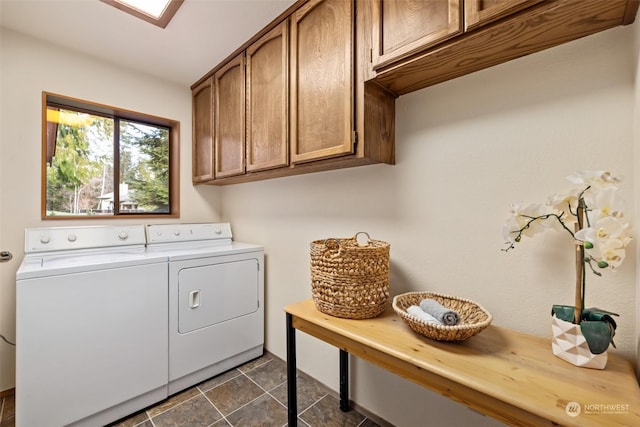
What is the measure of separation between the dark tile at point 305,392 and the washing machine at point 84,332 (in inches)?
28.9

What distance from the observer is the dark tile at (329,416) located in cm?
152

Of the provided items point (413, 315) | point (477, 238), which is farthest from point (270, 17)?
point (413, 315)

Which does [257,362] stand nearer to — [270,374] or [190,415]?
[270,374]

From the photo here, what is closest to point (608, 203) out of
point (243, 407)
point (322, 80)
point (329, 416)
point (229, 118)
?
point (322, 80)

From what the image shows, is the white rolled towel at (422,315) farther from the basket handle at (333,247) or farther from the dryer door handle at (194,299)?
the dryer door handle at (194,299)

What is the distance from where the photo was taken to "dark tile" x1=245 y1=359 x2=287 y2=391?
187cm

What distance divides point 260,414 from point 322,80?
1940 mm

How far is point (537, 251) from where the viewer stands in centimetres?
104

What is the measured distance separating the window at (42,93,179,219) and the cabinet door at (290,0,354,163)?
1569mm

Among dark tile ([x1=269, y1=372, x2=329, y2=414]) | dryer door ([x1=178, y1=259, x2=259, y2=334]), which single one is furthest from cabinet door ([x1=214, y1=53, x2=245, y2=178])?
dark tile ([x1=269, y1=372, x2=329, y2=414])

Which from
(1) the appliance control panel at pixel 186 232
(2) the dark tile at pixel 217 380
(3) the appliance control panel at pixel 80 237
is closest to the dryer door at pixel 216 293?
(2) the dark tile at pixel 217 380

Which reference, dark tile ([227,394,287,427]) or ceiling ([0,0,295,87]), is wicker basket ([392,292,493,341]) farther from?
ceiling ([0,0,295,87])

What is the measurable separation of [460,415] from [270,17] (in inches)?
93.3

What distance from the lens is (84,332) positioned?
Result: 4.75 feet
